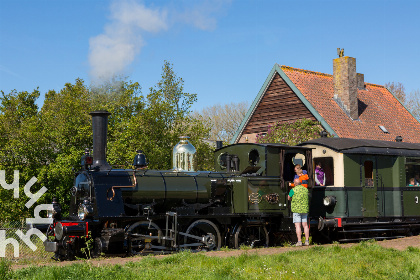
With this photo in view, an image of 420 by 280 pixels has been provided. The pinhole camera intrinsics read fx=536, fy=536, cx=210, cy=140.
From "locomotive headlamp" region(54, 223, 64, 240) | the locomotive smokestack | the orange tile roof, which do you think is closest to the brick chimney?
the orange tile roof

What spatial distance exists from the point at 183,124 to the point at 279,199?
362 inches

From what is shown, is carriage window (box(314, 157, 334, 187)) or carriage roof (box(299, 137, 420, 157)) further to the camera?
carriage window (box(314, 157, 334, 187))

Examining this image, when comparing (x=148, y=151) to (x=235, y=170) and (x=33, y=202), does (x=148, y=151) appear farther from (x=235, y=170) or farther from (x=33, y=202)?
(x=235, y=170)

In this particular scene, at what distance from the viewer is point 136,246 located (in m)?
11.4

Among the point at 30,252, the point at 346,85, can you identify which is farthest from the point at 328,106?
the point at 30,252

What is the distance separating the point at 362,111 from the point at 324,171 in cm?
1183

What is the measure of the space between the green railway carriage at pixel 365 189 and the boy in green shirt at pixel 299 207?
4.05 ft

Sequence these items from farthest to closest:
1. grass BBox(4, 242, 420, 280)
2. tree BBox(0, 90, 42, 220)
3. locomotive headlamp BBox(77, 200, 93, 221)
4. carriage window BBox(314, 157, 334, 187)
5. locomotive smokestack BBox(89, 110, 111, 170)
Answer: tree BBox(0, 90, 42, 220), carriage window BBox(314, 157, 334, 187), locomotive smokestack BBox(89, 110, 111, 170), locomotive headlamp BBox(77, 200, 93, 221), grass BBox(4, 242, 420, 280)

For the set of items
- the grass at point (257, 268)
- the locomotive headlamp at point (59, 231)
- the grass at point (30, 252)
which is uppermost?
the locomotive headlamp at point (59, 231)

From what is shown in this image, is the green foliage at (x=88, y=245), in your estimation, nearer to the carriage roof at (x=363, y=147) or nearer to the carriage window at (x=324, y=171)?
the carriage window at (x=324, y=171)

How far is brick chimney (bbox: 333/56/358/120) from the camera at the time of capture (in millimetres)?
24859

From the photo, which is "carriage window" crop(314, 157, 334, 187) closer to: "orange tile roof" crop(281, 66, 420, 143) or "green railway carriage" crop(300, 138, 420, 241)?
"green railway carriage" crop(300, 138, 420, 241)

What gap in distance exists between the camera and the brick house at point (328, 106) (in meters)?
23.8

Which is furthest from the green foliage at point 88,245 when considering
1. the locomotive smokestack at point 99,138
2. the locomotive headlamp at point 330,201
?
the locomotive headlamp at point 330,201
